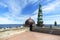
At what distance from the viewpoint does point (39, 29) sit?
34.8 meters

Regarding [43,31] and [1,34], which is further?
[43,31]

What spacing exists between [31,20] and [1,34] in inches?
1791

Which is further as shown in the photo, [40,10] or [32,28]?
[40,10]

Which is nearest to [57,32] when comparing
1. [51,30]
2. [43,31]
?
[51,30]

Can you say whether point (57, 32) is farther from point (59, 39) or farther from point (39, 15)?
point (39, 15)

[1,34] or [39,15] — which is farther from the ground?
[39,15]

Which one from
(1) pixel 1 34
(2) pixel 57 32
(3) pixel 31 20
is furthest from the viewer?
(3) pixel 31 20

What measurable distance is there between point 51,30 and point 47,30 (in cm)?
179

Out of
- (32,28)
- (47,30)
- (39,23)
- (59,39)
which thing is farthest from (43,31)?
(39,23)

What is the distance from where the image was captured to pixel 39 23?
206 feet

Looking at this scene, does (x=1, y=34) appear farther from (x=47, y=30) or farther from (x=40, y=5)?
(x=40, y=5)

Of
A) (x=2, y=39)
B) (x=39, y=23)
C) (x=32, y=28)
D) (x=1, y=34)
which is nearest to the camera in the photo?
(x=2, y=39)

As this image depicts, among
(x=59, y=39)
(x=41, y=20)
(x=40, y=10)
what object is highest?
(x=40, y=10)

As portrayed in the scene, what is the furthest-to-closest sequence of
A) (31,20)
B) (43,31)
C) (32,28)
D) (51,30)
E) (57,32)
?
(31,20) → (32,28) → (43,31) → (51,30) → (57,32)
